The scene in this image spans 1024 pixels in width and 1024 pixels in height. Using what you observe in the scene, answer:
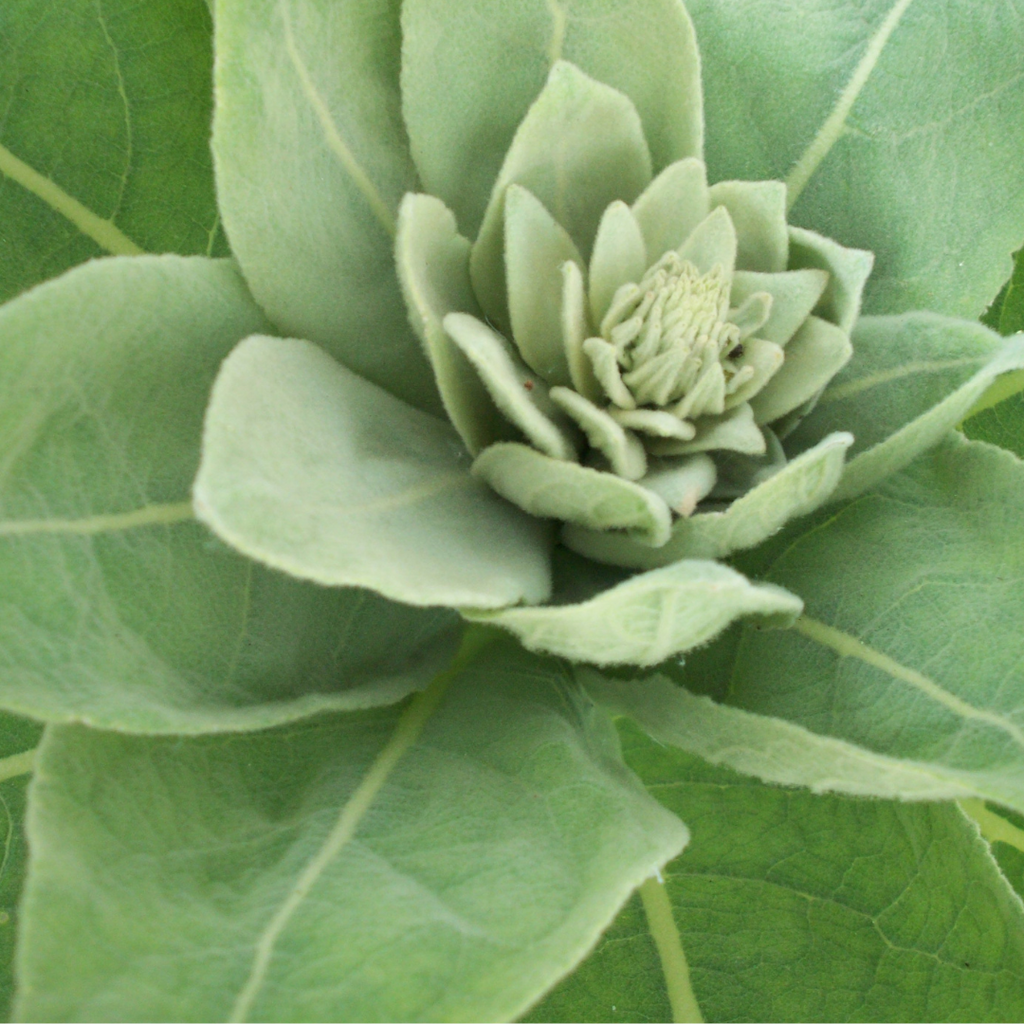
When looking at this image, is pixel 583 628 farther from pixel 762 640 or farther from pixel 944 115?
pixel 944 115

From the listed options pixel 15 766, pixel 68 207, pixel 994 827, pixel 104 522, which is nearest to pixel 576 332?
pixel 104 522

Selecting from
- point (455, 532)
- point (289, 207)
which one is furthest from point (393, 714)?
point (289, 207)

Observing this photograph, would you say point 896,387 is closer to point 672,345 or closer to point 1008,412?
point 672,345

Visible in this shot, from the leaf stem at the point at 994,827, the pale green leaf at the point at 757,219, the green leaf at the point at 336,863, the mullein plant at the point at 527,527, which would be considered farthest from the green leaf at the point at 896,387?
the leaf stem at the point at 994,827

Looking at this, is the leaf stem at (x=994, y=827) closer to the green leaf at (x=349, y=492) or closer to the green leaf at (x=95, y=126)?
the green leaf at (x=349, y=492)

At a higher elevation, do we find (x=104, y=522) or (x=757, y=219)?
(x=757, y=219)

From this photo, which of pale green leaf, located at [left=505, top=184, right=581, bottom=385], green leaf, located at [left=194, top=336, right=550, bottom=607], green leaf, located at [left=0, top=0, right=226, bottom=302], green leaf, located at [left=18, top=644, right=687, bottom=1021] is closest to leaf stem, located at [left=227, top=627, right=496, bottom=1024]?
green leaf, located at [left=18, top=644, right=687, bottom=1021]

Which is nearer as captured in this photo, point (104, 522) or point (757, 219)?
point (104, 522)
